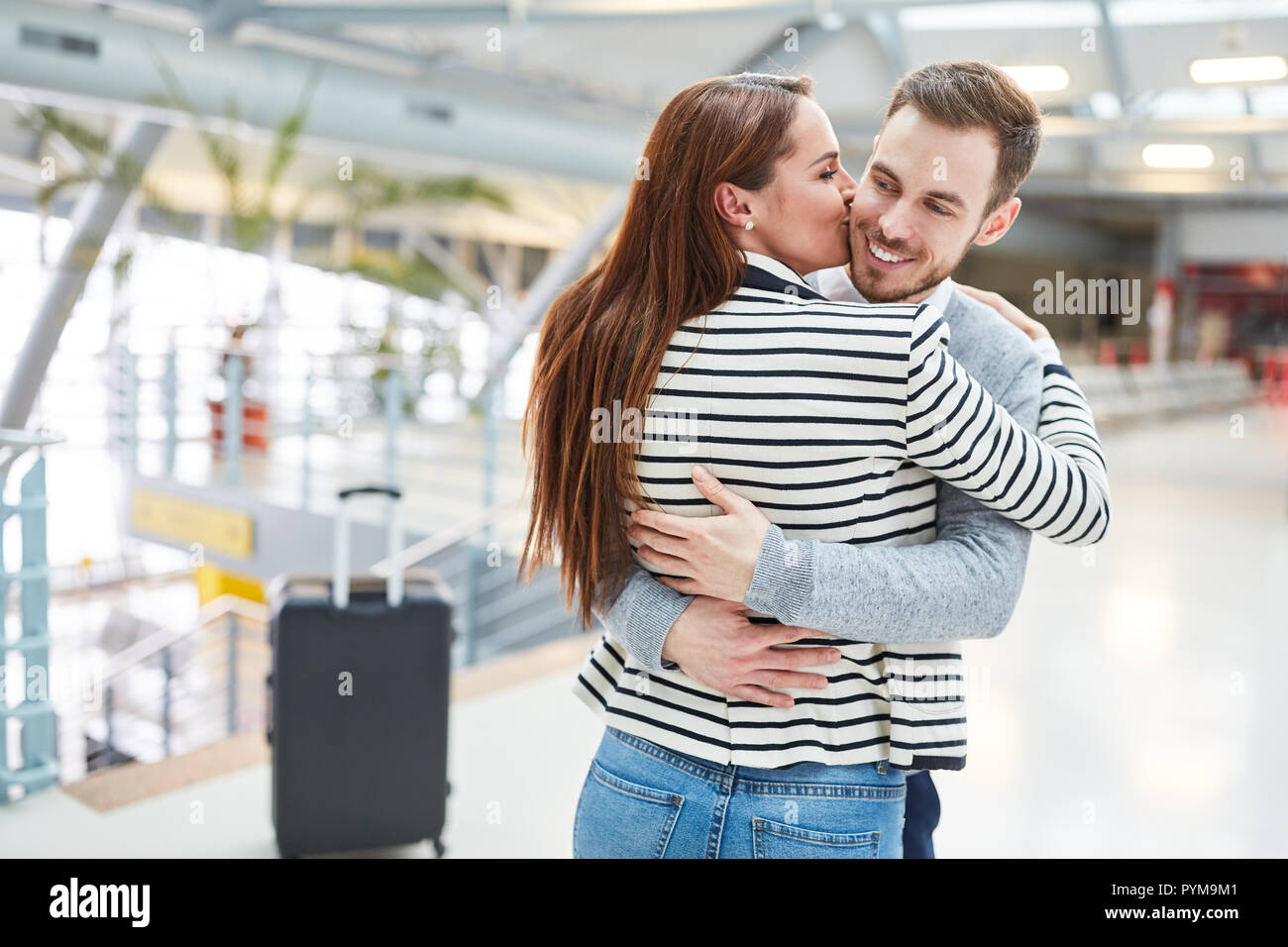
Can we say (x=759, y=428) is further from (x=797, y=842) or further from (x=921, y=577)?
(x=797, y=842)

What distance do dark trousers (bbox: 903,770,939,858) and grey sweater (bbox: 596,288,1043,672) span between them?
1.10 feet

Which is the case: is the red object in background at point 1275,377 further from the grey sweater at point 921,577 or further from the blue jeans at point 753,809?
the blue jeans at point 753,809

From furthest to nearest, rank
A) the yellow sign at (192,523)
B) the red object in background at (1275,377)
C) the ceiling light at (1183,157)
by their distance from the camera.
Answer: the red object in background at (1275,377) → the yellow sign at (192,523) → the ceiling light at (1183,157)

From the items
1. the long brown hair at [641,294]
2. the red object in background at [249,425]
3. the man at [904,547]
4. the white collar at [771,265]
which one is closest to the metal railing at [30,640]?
the long brown hair at [641,294]

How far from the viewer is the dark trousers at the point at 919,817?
146 cm

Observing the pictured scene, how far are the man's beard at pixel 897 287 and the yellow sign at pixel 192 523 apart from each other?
738 cm

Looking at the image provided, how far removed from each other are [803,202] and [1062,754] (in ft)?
10.0

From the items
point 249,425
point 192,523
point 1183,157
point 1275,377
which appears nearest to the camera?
point 1183,157

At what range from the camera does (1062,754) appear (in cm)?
375

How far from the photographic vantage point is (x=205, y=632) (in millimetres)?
10070

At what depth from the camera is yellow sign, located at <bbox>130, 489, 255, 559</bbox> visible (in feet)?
26.8

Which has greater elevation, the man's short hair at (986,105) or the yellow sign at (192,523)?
the man's short hair at (986,105)

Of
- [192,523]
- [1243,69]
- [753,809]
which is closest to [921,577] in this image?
[753,809]
